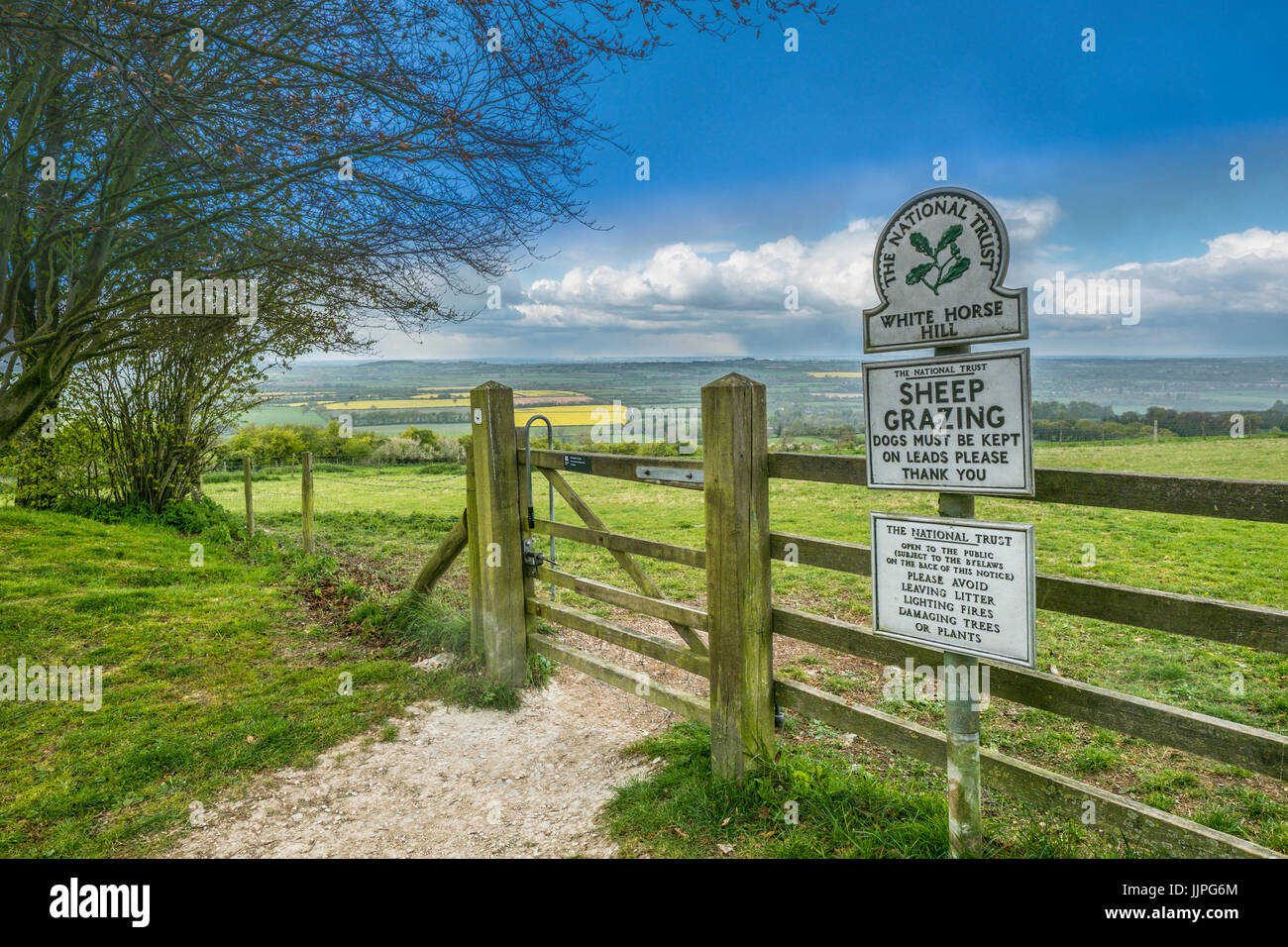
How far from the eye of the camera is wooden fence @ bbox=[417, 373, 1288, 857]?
2.48 m

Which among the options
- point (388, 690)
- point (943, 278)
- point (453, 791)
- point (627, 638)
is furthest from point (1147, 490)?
point (388, 690)

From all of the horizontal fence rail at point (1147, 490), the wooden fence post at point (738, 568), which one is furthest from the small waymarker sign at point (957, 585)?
the wooden fence post at point (738, 568)

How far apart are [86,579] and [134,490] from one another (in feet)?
18.0

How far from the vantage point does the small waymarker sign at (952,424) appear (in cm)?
247

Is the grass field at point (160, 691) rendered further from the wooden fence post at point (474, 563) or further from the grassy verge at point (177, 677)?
the wooden fence post at point (474, 563)

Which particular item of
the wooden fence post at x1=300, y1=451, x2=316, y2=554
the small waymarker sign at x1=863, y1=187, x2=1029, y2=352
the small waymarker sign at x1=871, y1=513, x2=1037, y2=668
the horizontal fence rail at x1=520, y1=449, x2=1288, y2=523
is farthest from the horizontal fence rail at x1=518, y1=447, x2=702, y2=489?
the wooden fence post at x1=300, y1=451, x2=316, y2=554

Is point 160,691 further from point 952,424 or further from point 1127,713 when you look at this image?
point 1127,713

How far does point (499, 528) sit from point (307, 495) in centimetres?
586

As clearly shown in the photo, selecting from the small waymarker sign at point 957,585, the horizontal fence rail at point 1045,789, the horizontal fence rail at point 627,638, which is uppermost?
the small waymarker sign at point 957,585

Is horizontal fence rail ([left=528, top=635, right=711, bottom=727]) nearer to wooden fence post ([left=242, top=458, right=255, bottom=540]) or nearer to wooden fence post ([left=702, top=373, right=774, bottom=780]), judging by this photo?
wooden fence post ([left=702, top=373, right=774, bottom=780])

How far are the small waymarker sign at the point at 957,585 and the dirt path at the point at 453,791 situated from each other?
192cm

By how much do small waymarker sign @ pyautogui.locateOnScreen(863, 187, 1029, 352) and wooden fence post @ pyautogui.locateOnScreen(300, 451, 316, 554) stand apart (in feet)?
29.2

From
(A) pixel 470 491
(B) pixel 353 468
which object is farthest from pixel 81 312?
(B) pixel 353 468
